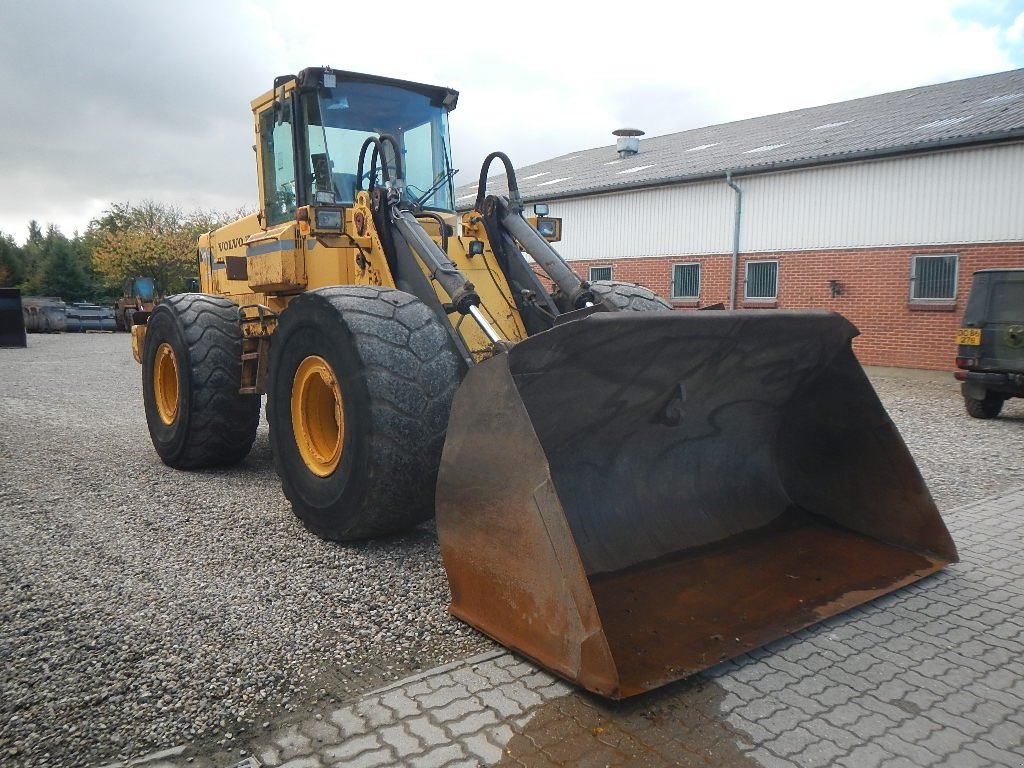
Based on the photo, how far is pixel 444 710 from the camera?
9.01ft

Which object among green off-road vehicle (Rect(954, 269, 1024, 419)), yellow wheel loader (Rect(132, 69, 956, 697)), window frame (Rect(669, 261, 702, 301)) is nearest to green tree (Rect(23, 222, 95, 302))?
window frame (Rect(669, 261, 702, 301))

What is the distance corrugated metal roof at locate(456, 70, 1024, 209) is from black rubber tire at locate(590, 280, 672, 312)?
10.7 metres

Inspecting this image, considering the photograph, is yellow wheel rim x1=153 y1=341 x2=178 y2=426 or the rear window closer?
yellow wheel rim x1=153 y1=341 x2=178 y2=426

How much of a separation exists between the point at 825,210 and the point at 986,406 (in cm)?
736

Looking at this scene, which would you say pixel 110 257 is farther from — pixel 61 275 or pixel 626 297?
pixel 626 297

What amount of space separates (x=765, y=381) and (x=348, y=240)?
108 inches

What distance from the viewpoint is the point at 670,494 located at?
4070mm

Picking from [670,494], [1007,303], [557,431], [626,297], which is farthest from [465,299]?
[1007,303]

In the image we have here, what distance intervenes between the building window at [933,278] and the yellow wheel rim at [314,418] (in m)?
13.6

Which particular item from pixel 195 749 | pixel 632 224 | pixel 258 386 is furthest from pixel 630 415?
pixel 632 224

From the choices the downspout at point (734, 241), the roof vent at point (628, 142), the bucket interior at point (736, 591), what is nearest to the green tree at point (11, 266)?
the roof vent at point (628, 142)

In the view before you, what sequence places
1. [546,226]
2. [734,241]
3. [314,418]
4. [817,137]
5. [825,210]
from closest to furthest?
[314,418], [546,226], [825,210], [734,241], [817,137]

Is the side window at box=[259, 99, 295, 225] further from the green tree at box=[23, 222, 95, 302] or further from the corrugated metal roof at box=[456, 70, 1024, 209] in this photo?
the green tree at box=[23, 222, 95, 302]

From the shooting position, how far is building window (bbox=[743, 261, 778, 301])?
17.0 m
